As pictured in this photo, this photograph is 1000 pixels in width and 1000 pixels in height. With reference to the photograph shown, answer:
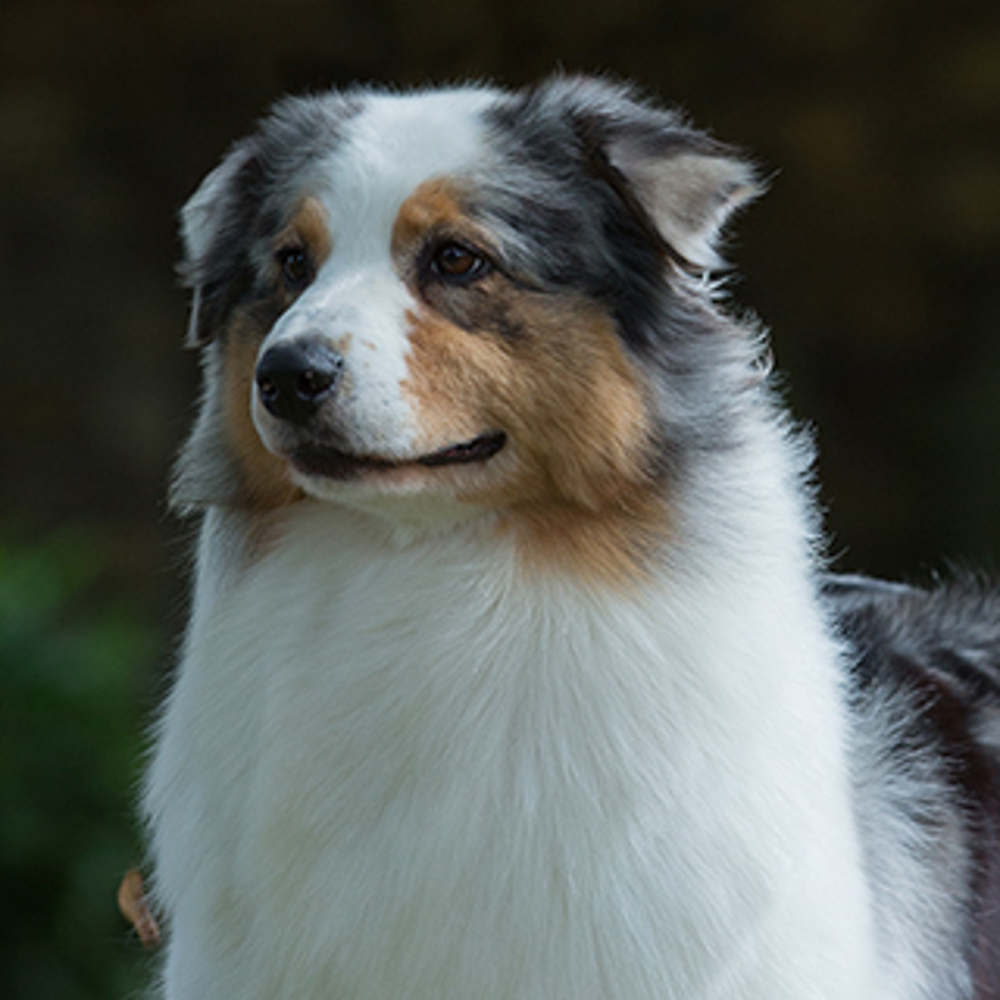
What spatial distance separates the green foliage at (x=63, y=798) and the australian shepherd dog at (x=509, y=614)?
→ 4.99 ft

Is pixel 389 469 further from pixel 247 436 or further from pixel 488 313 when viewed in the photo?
pixel 247 436

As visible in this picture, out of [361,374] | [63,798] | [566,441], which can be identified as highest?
[361,374]

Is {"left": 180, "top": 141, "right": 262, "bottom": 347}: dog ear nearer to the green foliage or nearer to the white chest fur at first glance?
the white chest fur

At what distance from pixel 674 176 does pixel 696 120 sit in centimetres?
503

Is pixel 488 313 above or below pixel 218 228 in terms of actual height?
below

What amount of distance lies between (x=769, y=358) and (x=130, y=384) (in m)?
5.48

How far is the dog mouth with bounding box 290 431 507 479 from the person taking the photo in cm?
266

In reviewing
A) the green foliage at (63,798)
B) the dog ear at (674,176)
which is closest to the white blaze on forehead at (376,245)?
the dog ear at (674,176)

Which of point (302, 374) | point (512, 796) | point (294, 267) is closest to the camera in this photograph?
point (302, 374)

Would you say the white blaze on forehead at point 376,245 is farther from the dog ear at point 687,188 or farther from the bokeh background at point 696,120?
the bokeh background at point 696,120

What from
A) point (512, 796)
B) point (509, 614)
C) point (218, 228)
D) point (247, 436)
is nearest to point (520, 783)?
point (512, 796)

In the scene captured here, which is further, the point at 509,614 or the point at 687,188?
the point at 687,188

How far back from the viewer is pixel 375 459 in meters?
2.66

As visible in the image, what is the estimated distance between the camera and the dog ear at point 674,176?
2.86 metres
